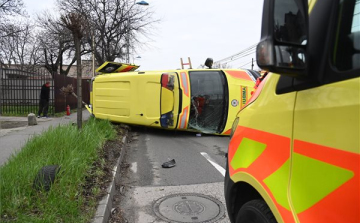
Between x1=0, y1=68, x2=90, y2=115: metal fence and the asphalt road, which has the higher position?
x1=0, y1=68, x2=90, y2=115: metal fence

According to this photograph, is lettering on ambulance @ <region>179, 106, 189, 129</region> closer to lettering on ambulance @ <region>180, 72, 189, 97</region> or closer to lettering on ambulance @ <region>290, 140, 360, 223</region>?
lettering on ambulance @ <region>180, 72, 189, 97</region>

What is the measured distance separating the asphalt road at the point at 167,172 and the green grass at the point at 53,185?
61cm

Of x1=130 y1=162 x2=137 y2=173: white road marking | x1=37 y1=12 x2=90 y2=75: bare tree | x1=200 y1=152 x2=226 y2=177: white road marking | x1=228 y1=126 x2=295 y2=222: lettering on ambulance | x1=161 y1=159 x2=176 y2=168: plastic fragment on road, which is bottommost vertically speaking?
x1=130 y1=162 x2=137 y2=173: white road marking

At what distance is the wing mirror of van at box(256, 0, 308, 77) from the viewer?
133cm

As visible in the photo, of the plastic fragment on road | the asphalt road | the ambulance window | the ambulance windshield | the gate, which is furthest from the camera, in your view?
the gate

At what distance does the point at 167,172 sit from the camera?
5.25 m

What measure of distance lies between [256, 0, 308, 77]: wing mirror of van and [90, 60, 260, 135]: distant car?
689 centimetres

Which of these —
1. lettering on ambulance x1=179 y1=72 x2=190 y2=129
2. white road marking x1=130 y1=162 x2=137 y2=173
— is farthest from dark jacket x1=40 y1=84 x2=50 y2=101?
white road marking x1=130 y1=162 x2=137 y2=173

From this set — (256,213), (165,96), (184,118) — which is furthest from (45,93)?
(256,213)

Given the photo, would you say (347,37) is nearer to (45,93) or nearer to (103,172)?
(103,172)

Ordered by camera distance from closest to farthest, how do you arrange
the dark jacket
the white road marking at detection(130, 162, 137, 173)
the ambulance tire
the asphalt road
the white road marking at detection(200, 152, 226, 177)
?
the ambulance tire → the asphalt road → the white road marking at detection(200, 152, 226, 177) → the white road marking at detection(130, 162, 137, 173) → the dark jacket

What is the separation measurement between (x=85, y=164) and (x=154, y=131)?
5.89 meters

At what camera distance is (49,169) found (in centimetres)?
346

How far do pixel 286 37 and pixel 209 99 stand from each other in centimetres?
708
